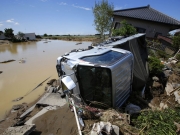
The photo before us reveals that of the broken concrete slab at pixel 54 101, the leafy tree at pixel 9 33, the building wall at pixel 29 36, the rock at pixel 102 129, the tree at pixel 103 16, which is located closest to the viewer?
the rock at pixel 102 129

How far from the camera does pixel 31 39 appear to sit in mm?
43281

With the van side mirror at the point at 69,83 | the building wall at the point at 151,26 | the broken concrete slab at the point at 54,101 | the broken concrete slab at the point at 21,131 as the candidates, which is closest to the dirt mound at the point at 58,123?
the broken concrete slab at the point at 21,131

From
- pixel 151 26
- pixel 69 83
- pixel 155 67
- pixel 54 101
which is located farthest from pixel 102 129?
pixel 151 26

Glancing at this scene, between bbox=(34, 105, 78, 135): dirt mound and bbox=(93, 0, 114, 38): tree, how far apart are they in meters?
14.3

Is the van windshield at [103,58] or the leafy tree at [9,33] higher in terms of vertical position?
the leafy tree at [9,33]

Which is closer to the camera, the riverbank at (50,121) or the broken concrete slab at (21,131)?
the broken concrete slab at (21,131)

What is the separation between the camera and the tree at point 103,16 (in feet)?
50.1

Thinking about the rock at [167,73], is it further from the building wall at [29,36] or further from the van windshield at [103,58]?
the building wall at [29,36]

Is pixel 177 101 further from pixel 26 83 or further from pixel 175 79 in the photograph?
pixel 26 83

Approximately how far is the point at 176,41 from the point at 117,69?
8837 mm

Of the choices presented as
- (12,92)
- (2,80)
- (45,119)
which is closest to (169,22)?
(45,119)

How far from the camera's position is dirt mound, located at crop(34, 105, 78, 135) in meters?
2.74

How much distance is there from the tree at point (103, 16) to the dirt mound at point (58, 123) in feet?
46.8

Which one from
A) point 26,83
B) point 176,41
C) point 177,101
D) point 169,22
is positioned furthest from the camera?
point 169,22
